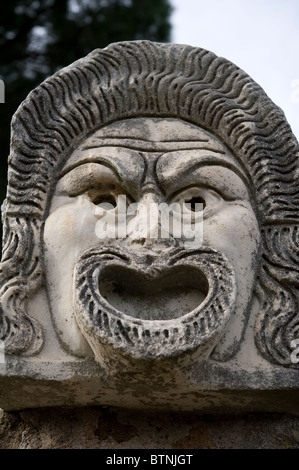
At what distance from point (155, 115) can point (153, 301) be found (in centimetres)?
74

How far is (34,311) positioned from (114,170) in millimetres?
534

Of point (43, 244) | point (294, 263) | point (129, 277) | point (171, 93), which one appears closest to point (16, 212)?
point (43, 244)

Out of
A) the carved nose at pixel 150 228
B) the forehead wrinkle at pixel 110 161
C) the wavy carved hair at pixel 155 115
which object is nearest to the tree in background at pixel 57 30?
the wavy carved hair at pixel 155 115

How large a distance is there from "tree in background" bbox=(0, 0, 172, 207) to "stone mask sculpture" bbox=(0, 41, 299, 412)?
2690 millimetres

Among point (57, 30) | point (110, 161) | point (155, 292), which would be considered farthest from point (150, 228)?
point (57, 30)

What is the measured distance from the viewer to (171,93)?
261 centimetres

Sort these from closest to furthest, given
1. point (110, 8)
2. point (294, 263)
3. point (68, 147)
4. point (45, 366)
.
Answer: point (45, 366)
point (294, 263)
point (68, 147)
point (110, 8)

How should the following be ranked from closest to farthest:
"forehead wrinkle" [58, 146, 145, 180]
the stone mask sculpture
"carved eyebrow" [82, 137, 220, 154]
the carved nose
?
1. the stone mask sculpture
2. the carved nose
3. "forehead wrinkle" [58, 146, 145, 180]
4. "carved eyebrow" [82, 137, 220, 154]

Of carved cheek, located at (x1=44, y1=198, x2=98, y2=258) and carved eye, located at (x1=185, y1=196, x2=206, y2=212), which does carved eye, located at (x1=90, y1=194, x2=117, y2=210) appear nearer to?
carved cheek, located at (x1=44, y1=198, x2=98, y2=258)

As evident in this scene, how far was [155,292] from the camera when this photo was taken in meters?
2.24

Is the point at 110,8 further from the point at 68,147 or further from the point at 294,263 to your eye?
the point at 294,263

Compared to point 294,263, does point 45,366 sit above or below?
below

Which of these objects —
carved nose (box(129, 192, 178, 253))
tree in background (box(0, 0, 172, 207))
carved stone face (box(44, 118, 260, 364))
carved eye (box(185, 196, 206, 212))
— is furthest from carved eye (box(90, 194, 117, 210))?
tree in background (box(0, 0, 172, 207))

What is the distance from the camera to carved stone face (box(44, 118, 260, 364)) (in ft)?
6.72
